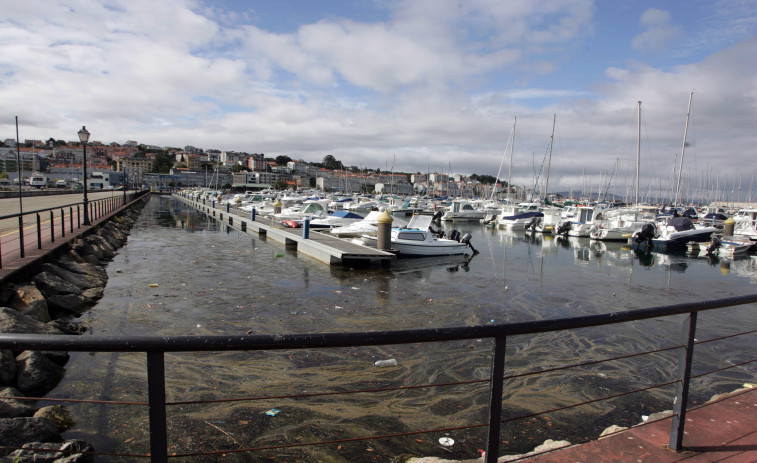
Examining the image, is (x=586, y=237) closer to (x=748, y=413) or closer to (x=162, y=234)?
(x=162, y=234)

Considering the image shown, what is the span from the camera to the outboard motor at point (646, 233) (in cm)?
3009

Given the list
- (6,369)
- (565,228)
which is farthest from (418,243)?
(565,228)

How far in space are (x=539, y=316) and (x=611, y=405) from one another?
4848 millimetres

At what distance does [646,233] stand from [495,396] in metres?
32.9

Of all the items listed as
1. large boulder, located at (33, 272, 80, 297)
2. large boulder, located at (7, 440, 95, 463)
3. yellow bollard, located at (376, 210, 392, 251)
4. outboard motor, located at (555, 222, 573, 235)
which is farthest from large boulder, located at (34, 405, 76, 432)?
outboard motor, located at (555, 222, 573, 235)

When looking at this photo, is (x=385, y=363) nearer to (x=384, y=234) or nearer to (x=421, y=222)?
(x=384, y=234)

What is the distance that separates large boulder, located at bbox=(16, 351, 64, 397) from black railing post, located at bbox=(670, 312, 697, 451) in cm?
724

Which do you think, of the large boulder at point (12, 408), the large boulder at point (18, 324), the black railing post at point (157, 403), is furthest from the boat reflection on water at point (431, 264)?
the black railing post at point (157, 403)

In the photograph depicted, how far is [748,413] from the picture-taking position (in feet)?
12.1

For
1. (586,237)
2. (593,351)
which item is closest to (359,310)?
(593,351)

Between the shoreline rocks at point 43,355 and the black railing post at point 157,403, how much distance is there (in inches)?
21.3

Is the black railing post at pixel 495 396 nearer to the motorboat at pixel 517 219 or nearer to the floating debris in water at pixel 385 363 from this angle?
the floating debris in water at pixel 385 363

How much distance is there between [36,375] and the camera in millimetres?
6266

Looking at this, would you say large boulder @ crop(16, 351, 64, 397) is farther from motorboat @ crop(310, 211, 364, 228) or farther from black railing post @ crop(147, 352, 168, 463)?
motorboat @ crop(310, 211, 364, 228)
